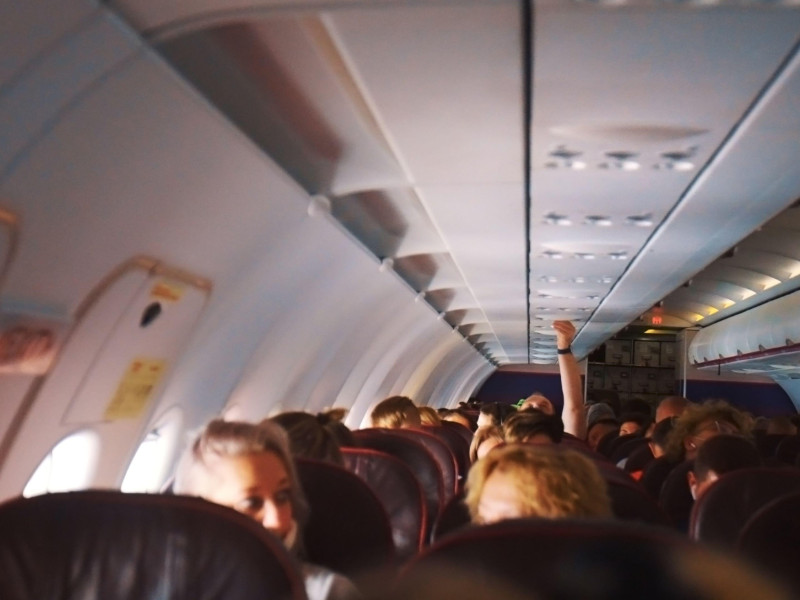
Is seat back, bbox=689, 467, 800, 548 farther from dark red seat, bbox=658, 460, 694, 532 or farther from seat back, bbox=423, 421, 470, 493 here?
seat back, bbox=423, 421, 470, 493

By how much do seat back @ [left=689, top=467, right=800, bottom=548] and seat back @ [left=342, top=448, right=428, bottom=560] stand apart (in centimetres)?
127

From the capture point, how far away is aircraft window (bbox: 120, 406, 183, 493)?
8336 millimetres

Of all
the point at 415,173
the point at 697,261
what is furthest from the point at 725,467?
the point at 697,261

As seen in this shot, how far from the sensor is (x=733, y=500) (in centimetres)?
506

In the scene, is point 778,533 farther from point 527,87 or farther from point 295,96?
point 295,96

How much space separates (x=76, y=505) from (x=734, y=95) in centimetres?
359

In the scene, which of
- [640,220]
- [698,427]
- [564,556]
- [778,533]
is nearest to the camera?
[564,556]

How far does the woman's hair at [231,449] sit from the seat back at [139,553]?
3.85ft

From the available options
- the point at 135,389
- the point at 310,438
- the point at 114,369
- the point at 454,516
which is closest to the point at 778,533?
the point at 454,516

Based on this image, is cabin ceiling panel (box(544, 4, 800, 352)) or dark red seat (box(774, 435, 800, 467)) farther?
dark red seat (box(774, 435, 800, 467))

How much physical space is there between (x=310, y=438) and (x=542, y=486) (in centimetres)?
172

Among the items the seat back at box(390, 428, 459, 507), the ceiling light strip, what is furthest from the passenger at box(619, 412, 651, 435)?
the seat back at box(390, 428, 459, 507)

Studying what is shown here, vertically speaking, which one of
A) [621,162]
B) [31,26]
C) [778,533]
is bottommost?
[778,533]

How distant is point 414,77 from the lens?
4.94 metres
